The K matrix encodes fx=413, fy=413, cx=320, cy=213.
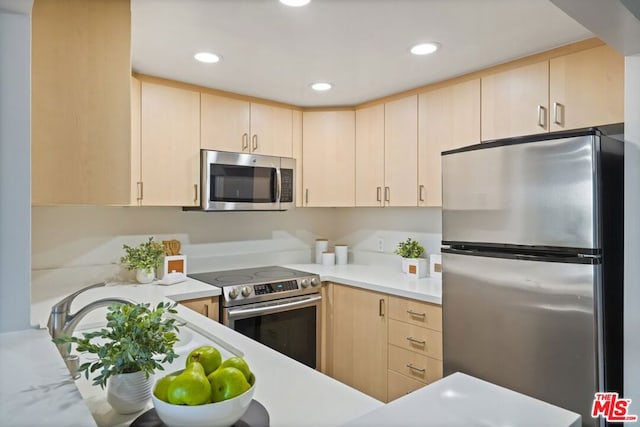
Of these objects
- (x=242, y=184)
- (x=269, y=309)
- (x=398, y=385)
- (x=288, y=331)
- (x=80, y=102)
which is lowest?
(x=398, y=385)

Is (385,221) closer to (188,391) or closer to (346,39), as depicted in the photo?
(346,39)

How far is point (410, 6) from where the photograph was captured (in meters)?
1.64

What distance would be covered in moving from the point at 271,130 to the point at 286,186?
436 mm

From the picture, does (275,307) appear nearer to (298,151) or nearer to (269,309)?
(269,309)

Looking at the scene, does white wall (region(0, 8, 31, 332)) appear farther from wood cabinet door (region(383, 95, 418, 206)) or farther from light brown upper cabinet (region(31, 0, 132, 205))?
wood cabinet door (region(383, 95, 418, 206))

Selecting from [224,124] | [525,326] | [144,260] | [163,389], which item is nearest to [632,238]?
[525,326]

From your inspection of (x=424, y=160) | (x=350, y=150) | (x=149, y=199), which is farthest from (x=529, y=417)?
(x=350, y=150)

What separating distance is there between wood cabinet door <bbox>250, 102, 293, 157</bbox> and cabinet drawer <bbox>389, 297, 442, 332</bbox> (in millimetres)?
1396

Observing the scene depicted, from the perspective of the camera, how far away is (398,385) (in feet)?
8.47

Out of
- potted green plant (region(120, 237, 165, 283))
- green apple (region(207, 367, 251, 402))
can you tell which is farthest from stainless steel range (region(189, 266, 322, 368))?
green apple (region(207, 367, 251, 402))

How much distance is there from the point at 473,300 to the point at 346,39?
1.38 metres

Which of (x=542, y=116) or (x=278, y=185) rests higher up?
(x=542, y=116)

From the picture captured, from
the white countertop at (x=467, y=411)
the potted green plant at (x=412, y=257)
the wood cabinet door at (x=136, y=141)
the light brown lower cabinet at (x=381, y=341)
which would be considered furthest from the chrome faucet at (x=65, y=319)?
the potted green plant at (x=412, y=257)

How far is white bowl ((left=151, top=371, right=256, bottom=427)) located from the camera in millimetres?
771
